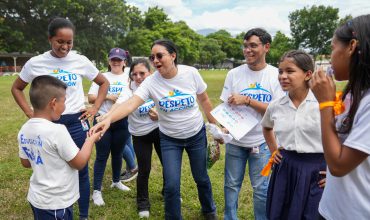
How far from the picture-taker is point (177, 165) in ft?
12.5

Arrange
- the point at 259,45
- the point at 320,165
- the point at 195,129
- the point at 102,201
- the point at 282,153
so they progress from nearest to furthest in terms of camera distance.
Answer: the point at 320,165, the point at 282,153, the point at 259,45, the point at 195,129, the point at 102,201

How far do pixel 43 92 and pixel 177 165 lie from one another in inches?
68.7

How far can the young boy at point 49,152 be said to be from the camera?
2617 mm

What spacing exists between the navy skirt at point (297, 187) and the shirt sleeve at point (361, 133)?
3.43 ft

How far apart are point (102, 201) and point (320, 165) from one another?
3254mm

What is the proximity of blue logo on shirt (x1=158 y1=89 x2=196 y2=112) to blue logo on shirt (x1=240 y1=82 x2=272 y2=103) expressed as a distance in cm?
71

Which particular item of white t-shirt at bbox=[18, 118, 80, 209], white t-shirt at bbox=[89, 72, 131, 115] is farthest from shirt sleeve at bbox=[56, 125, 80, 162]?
white t-shirt at bbox=[89, 72, 131, 115]

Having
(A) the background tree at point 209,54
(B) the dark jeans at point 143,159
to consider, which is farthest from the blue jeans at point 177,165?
(A) the background tree at point 209,54

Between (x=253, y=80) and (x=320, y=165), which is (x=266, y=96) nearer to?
(x=253, y=80)

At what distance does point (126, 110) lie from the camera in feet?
11.8

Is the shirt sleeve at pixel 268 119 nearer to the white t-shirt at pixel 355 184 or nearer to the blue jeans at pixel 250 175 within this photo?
the blue jeans at pixel 250 175

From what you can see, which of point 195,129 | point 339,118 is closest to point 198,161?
point 195,129

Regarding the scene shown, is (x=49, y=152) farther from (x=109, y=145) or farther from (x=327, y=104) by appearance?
(x=109, y=145)

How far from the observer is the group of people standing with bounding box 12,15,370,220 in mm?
1767
